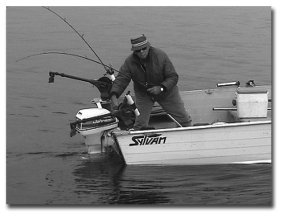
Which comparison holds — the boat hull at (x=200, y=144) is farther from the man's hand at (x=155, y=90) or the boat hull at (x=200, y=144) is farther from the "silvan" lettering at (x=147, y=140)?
the man's hand at (x=155, y=90)

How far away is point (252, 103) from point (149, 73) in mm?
1469

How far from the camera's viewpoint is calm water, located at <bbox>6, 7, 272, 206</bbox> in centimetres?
778

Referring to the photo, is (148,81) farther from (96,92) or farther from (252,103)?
(96,92)

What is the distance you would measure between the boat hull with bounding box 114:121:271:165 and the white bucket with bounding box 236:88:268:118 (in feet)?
1.84

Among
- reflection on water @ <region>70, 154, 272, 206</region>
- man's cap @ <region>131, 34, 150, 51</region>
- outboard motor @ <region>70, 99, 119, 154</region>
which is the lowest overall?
reflection on water @ <region>70, 154, 272, 206</region>

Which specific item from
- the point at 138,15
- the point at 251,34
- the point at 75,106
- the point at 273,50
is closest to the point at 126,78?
the point at 273,50

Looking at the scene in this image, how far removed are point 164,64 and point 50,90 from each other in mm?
5961

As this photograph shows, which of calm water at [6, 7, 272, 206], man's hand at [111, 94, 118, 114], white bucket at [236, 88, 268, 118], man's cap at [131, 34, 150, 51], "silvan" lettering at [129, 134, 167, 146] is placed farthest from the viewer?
white bucket at [236, 88, 268, 118]

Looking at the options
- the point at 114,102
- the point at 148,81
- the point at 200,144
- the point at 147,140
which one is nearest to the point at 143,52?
the point at 148,81

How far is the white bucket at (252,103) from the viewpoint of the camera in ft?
27.6

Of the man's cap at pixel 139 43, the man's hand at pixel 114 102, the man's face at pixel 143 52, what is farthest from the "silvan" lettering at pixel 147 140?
the man's cap at pixel 139 43

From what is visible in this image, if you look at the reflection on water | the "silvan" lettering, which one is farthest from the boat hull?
the reflection on water

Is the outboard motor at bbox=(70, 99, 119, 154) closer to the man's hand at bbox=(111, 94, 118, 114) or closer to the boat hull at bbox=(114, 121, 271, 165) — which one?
the man's hand at bbox=(111, 94, 118, 114)

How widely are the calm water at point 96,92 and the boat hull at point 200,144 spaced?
0.13 m
